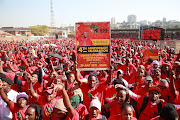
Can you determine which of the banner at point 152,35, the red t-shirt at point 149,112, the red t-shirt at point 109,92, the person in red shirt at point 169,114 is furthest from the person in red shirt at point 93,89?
the banner at point 152,35

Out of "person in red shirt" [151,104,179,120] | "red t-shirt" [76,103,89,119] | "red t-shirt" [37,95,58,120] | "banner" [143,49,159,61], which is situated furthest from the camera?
"banner" [143,49,159,61]

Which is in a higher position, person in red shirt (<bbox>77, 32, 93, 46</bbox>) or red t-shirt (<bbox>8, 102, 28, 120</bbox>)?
person in red shirt (<bbox>77, 32, 93, 46</bbox>)

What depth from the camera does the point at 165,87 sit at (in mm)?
3570

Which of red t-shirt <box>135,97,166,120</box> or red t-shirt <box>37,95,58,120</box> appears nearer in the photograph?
red t-shirt <box>135,97,166,120</box>

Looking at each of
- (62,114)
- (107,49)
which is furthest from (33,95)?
(107,49)

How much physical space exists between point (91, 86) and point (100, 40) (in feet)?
3.92

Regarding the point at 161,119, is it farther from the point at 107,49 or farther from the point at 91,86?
the point at 107,49

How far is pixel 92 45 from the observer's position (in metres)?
4.06

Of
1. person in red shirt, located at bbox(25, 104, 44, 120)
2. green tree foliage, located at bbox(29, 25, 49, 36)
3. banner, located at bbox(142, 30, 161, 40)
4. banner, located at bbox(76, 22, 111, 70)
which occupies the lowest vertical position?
person in red shirt, located at bbox(25, 104, 44, 120)

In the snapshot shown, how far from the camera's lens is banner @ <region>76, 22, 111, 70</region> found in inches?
159

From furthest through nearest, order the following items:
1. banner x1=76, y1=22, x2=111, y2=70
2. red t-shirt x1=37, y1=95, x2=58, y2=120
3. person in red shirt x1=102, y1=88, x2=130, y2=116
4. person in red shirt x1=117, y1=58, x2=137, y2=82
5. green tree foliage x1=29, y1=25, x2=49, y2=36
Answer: green tree foliage x1=29, y1=25, x2=49, y2=36
person in red shirt x1=117, y1=58, x2=137, y2=82
banner x1=76, y1=22, x2=111, y2=70
red t-shirt x1=37, y1=95, x2=58, y2=120
person in red shirt x1=102, y1=88, x2=130, y2=116

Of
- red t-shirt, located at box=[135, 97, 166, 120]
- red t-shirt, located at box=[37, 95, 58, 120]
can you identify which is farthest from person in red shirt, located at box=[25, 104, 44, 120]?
red t-shirt, located at box=[135, 97, 166, 120]

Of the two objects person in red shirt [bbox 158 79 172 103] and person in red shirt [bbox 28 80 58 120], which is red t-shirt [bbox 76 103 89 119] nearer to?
person in red shirt [bbox 28 80 58 120]

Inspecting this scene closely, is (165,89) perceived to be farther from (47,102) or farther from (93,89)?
(47,102)
